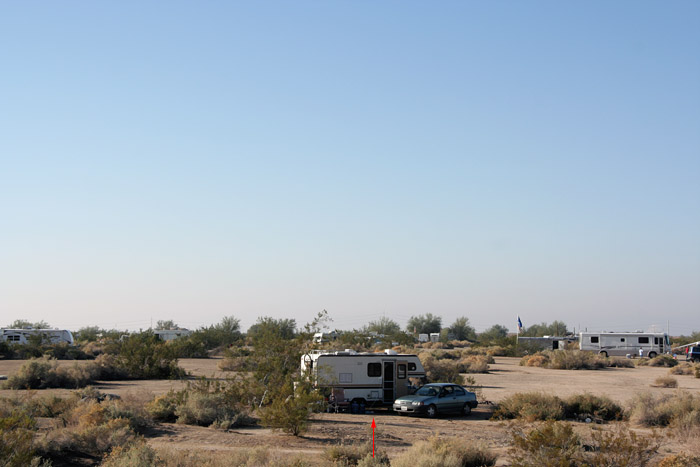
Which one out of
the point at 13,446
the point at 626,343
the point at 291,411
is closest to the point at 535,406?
the point at 291,411

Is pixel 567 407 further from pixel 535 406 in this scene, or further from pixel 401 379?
pixel 401 379

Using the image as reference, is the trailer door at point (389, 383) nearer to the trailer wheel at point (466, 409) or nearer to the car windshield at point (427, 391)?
the car windshield at point (427, 391)

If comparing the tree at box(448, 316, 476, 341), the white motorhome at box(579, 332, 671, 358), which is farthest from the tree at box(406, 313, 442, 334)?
the white motorhome at box(579, 332, 671, 358)

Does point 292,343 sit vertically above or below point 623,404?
above

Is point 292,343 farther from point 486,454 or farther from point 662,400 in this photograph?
point 662,400

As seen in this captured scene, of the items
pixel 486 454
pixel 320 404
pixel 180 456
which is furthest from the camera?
pixel 320 404

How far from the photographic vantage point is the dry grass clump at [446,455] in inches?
494

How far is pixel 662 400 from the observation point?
891 inches

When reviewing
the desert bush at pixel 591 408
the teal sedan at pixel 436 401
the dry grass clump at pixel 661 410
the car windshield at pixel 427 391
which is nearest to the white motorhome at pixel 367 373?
the teal sedan at pixel 436 401

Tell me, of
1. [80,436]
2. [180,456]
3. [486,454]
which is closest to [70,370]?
[80,436]

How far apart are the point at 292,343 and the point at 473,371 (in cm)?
2540

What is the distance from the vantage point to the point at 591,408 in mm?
23344

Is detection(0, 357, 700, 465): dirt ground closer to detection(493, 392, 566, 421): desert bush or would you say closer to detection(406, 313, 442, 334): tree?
detection(493, 392, 566, 421): desert bush

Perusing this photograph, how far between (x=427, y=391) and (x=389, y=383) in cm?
205
